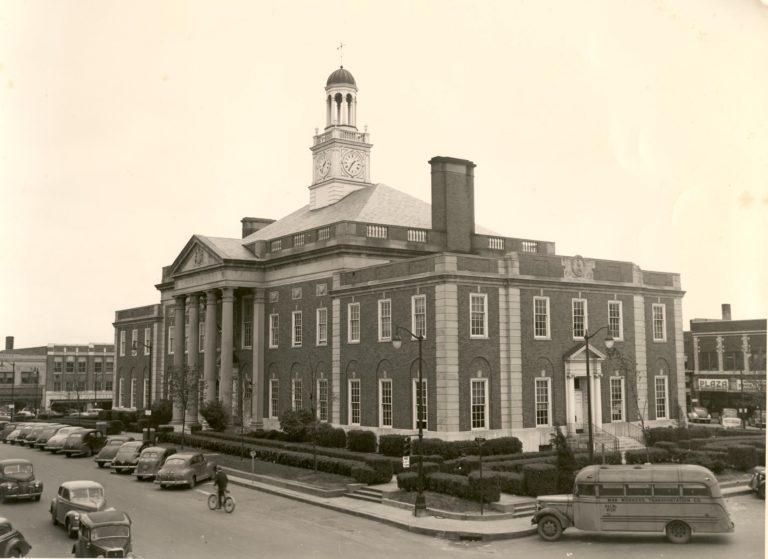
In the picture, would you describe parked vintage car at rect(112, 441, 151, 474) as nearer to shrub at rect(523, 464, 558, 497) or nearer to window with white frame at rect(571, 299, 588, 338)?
shrub at rect(523, 464, 558, 497)

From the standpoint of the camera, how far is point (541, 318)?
4044 centimetres

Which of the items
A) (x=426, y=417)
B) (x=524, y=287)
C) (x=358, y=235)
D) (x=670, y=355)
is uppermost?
(x=358, y=235)

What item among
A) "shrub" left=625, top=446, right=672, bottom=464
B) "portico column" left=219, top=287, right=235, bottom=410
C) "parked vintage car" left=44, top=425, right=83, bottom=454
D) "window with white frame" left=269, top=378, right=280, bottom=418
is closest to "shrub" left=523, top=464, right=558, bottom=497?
"shrub" left=625, top=446, right=672, bottom=464

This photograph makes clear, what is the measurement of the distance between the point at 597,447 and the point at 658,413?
757 cm

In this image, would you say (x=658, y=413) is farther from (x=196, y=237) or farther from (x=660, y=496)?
(x=196, y=237)

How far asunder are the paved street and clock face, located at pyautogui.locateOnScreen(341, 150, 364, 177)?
33950mm

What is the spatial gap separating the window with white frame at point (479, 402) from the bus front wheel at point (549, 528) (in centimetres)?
1460

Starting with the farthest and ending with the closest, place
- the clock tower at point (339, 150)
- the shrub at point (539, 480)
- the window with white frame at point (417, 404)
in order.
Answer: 1. the clock tower at point (339, 150)
2. the window with white frame at point (417, 404)
3. the shrub at point (539, 480)

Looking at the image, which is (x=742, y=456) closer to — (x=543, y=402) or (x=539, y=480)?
(x=543, y=402)

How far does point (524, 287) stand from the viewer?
131 feet

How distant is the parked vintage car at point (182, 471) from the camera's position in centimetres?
3039

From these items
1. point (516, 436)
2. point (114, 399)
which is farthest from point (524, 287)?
point (114, 399)

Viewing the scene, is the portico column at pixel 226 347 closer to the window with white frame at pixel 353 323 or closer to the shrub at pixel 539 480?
the window with white frame at pixel 353 323

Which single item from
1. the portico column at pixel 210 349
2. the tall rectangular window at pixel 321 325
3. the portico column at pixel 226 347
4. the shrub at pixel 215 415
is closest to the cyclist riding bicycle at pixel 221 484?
the tall rectangular window at pixel 321 325
